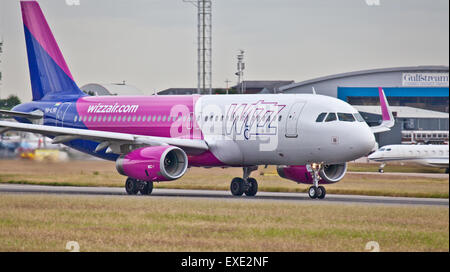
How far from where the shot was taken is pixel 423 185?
40875 mm

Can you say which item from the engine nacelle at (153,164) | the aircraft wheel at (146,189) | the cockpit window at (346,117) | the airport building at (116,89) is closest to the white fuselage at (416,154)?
the airport building at (116,89)

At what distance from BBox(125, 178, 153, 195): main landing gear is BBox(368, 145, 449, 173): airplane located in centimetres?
2935

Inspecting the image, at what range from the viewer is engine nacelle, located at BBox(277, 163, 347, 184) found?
3434 centimetres

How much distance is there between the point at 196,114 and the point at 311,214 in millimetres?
12301

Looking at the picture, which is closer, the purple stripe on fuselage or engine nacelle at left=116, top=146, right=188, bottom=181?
engine nacelle at left=116, top=146, right=188, bottom=181

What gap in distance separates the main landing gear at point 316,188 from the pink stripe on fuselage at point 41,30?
44.8 ft

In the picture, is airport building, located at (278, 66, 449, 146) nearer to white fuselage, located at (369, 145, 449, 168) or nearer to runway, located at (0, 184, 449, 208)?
white fuselage, located at (369, 145, 449, 168)

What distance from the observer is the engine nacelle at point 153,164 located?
32562mm

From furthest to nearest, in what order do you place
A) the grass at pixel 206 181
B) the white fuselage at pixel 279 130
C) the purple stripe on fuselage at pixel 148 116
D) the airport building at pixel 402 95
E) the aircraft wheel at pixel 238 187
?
the airport building at pixel 402 95, the purple stripe on fuselage at pixel 148 116, the aircraft wheel at pixel 238 187, the grass at pixel 206 181, the white fuselage at pixel 279 130

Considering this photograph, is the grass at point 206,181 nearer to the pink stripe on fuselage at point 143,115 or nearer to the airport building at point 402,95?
the pink stripe on fuselage at point 143,115

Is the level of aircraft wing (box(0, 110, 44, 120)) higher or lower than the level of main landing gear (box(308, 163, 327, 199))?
higher

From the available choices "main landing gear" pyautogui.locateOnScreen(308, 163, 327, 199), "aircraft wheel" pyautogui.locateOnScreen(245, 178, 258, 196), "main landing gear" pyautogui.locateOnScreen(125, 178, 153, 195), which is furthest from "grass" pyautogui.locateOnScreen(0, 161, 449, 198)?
"main landing gear" pyautogui.locateOnScreen(308, 163, 327, 199)
